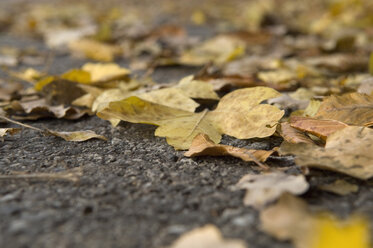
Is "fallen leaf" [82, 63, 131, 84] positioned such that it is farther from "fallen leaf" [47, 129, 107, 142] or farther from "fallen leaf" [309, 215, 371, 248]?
"fallen leaf" [309, 215, 371, 248]

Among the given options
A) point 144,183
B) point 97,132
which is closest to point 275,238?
point 144,183

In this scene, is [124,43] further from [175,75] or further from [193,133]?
[193,133]

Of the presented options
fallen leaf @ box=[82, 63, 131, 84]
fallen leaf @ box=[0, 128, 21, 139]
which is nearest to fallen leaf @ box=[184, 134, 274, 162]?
fallen leaf @ box=[0, 128, 21, 139]

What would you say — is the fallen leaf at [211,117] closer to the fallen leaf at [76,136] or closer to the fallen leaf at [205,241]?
the fallen leaf at [76,136]

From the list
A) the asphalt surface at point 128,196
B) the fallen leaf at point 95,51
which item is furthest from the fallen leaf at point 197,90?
the fallen leaf at point 95,51

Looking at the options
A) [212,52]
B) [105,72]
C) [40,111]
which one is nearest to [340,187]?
[40,111]

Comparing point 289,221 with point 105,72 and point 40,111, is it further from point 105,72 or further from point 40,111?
point 105,72
